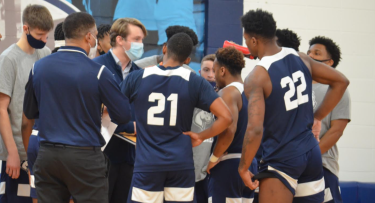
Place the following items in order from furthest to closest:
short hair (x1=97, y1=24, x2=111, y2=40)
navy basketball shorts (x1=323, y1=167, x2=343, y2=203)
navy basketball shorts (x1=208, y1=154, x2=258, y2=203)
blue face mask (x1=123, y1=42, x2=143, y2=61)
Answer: short hair (x1=97, y1=24, x2=111, y2=40) → blue face mask (x1=123, y1=42, x2=143, y2=61) → navy basketball shorts (x1=323, y1=167, x2=343, y2=203) → navy basketball shorts (x1=208, y1=154, x2=258, y2=203)

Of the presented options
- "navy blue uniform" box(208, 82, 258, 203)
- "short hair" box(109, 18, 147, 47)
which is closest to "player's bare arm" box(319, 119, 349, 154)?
"navy blue uniform" box(208, 82, 258, 203)

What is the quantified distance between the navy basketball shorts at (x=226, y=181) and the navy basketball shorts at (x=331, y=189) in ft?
2.70

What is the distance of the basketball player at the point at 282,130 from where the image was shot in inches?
119

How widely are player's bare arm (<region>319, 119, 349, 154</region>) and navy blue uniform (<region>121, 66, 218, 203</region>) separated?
4.06 feet

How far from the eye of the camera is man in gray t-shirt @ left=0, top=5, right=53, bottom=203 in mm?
3713

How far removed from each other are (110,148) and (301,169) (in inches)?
70.5

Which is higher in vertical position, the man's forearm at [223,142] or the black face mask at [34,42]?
the black face mask at [34,42]

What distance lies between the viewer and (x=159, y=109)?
3.24 m

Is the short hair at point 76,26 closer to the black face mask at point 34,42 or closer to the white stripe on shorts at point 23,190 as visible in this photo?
the black face mask at point 34,42

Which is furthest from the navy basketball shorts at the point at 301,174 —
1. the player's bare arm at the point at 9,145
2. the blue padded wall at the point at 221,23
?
the blue padded wall at the point at 221,23

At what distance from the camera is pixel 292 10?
6777mm

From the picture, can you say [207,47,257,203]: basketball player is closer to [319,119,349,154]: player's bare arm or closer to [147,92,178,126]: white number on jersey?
[147,92,178,126]: white number on jersey

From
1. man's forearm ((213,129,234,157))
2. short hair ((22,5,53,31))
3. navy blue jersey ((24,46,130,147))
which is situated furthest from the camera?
short hair ((22,5,53,31))

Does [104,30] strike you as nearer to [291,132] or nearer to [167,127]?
[167,127]
